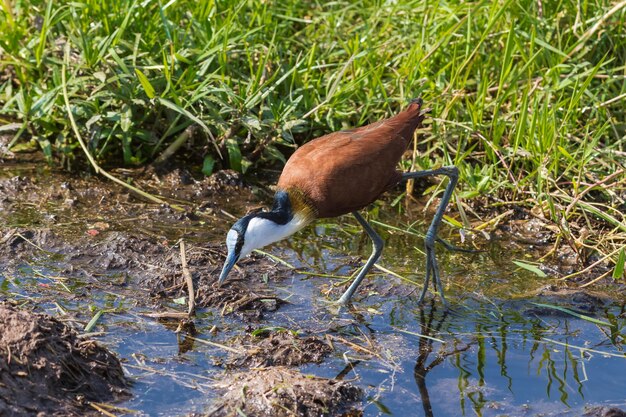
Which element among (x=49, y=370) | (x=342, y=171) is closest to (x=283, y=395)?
(x=49, y=370)

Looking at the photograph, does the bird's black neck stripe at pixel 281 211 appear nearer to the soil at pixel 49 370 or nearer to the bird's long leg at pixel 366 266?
the bird's long leg at pixel 366 266

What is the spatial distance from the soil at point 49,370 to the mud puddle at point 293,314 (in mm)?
108

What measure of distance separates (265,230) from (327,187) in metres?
0.35

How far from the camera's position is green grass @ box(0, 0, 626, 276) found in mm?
5516

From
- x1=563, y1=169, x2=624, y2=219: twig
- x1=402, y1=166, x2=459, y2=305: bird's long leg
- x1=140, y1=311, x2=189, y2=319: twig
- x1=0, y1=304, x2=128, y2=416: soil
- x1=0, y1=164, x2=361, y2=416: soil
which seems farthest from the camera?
x1=563, y1=169, x2=624, y2=219: twig

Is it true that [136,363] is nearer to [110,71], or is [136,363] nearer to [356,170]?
[356,170]

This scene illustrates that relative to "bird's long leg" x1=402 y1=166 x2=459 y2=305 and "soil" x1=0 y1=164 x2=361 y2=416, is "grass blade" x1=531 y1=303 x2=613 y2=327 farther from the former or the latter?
"soil" x1=0 y1=164 x2=361 y2=416

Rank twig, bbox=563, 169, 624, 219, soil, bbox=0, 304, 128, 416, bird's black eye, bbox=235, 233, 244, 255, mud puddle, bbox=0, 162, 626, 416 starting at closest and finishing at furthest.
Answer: soil, bbox=0, 304, 128, 416 < mud puddle, bbox=0, 162, 626, 416 < bird's black eye, bbox=235, 233, 244, 255 < twig, bbox=563, 169, 624, 219

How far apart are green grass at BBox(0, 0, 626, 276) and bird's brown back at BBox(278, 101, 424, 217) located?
91cm

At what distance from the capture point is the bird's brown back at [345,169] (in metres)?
4.47

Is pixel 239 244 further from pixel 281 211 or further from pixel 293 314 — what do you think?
pixel 293 314

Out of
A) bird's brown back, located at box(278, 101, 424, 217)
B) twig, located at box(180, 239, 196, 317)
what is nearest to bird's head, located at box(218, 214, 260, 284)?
twig, located at box(180, 239, 196, 317)

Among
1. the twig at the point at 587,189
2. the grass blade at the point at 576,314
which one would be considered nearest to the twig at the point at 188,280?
the grass blade at the point at 576,314

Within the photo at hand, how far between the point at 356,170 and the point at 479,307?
925 mm
